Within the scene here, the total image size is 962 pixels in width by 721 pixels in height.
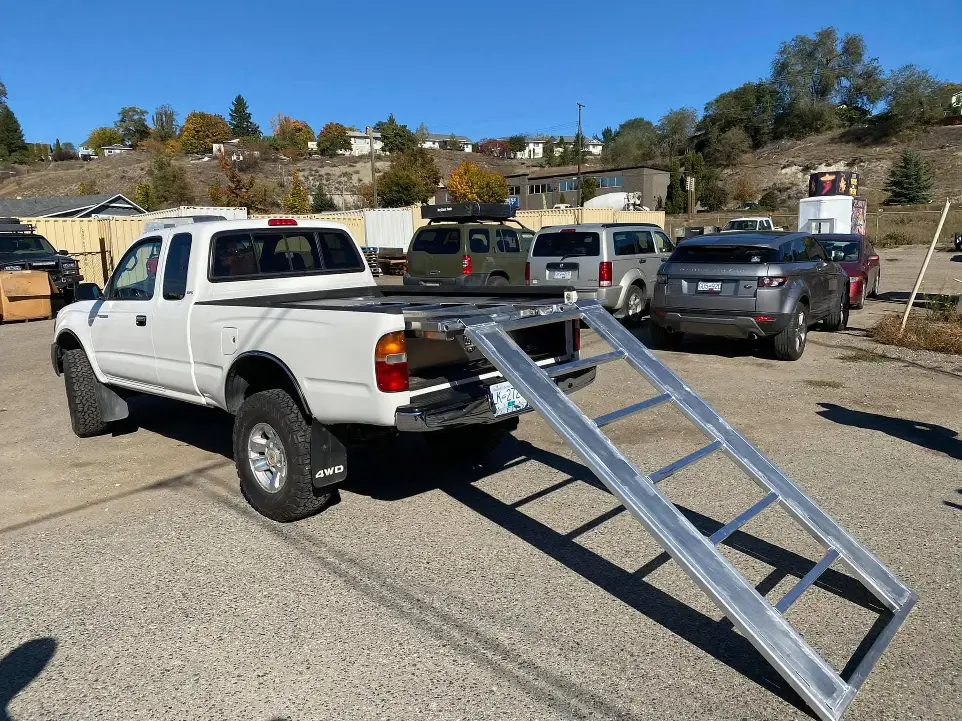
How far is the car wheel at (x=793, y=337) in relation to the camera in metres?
9.62

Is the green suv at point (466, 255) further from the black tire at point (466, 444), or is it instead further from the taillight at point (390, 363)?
the taillight at point (390, 363)

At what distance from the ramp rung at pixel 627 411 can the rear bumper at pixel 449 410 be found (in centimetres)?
75

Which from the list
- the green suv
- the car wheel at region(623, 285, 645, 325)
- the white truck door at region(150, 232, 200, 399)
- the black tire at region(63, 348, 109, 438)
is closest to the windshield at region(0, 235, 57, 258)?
the green suv

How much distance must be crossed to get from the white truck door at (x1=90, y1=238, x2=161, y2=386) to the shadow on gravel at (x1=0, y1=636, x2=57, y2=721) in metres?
2.78

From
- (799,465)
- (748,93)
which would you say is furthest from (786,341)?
(748,93)

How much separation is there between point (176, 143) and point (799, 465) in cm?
12007

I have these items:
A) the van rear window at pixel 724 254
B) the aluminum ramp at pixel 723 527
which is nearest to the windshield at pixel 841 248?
the van rear window at pixel 724 254

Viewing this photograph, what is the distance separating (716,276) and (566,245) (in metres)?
3.81

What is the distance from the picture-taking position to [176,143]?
110312mm

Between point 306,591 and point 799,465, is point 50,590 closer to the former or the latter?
point 306,591

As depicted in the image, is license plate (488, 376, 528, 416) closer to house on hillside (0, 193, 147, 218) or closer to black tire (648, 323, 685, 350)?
black tire (648, 323, 685, 350)

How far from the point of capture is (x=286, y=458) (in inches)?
183

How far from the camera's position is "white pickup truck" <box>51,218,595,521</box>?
13.7 feet

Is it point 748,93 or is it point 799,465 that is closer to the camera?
point 799,465
